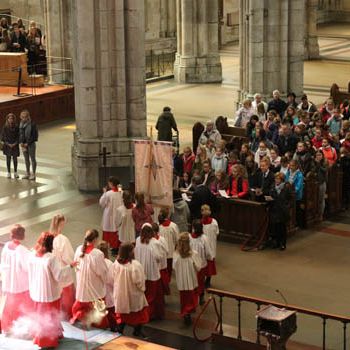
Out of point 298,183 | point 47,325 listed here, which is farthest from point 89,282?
point 298,183

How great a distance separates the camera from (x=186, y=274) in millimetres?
14805

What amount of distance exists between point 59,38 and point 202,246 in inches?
713

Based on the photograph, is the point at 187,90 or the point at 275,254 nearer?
the point at 275,254

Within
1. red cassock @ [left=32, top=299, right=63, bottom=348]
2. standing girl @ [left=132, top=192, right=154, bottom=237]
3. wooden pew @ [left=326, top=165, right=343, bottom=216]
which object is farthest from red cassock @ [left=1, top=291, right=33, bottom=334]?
wooden pew @ [left=326, top=165, right=343, bottom=216]

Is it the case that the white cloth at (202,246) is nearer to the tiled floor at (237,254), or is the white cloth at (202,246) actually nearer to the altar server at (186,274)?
the altar server at (186,274)

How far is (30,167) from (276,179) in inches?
314

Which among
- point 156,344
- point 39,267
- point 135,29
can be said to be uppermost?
point 135,29

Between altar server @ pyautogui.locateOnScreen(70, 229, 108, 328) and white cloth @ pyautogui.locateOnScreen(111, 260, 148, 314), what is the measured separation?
0.19 meters

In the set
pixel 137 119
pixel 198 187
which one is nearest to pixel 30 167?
pixel 137 119

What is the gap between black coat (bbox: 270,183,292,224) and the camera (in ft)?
58.9

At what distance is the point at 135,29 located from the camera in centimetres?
2184

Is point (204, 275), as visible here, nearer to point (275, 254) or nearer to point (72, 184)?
point (275, 254)

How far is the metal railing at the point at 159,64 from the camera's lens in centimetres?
3800

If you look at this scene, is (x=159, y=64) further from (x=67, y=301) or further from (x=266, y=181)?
(x=67, y=301)
